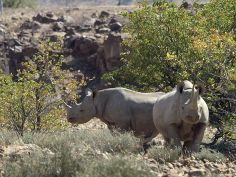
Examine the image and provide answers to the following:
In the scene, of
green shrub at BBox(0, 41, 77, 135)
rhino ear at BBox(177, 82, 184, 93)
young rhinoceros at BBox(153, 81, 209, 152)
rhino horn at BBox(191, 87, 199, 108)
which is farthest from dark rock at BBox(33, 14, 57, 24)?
rhino horn at BBox(191, 87, 199, 108)

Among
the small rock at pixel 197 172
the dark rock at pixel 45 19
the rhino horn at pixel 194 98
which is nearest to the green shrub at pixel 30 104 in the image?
the rhino horn at pixel 194 98

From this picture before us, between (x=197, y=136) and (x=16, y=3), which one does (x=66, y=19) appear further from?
(x=197, y=136)

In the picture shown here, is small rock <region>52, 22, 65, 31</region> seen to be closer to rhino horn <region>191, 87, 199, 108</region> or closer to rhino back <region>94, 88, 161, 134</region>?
rhino back <region>94, 88, 161, 134</region>

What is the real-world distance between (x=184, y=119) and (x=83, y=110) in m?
5.16

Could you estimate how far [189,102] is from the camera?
40.2 ft

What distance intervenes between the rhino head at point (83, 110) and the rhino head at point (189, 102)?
428 centimetres

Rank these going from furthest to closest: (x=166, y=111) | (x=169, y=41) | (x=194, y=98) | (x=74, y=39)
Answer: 1. (x=74, y=39)
2. (x=169, y=41)
3. (x=166, y=111)
4. (x=194, y=98)

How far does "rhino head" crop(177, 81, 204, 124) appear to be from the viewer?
1222 centimetres

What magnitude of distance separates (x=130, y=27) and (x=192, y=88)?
7.86 metres

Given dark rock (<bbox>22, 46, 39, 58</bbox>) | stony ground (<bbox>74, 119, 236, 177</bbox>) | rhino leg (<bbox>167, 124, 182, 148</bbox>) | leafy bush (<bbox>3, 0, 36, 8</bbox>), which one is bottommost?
leafy bush (<bbox>3, 0, 36, 8</bbox>)

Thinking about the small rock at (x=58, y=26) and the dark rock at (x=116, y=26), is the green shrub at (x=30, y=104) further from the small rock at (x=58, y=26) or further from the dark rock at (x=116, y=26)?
the small rock at (x=58, y=26)

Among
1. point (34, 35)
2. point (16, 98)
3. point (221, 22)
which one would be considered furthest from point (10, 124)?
point (34, 35)

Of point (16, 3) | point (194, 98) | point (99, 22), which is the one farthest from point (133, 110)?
point (16, 3)

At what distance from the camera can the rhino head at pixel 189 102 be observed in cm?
1222
